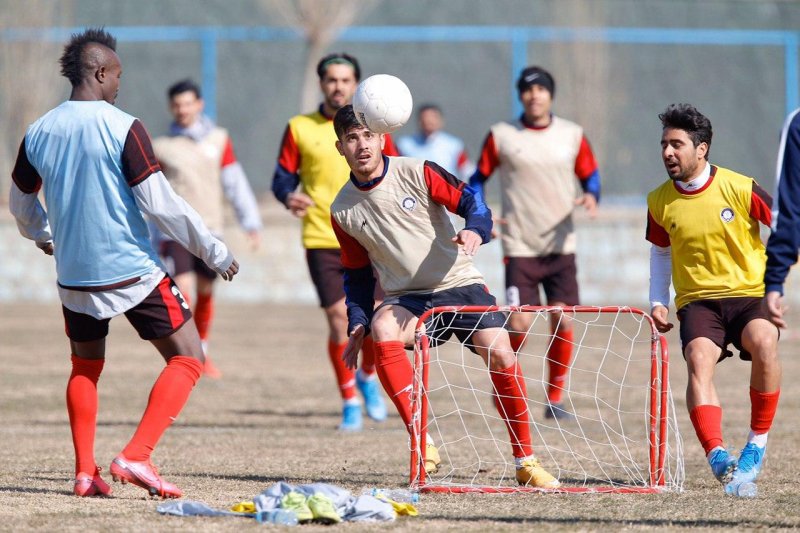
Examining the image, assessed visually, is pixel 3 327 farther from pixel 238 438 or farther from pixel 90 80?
pixel 90 80

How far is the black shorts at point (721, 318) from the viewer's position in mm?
6152

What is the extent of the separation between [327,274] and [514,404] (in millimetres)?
2874

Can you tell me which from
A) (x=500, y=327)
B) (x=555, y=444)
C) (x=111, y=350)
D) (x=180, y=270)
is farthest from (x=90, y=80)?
(x=111, y=350)

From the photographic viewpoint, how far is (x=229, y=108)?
22.0m

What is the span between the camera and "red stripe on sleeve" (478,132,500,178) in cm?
930

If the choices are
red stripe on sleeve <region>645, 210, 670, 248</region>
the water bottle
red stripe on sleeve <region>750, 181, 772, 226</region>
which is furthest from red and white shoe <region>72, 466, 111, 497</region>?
red stripe on sleeve <region>750, 181, 772, 226</region>

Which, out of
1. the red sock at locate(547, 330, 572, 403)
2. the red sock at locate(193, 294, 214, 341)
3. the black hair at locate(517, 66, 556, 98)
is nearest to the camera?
the black hair at locate(517, 66, 556, 98)

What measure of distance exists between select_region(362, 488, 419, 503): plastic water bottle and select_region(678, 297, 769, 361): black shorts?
1500 mm

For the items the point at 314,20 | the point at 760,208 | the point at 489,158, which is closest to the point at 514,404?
the point at 760,208

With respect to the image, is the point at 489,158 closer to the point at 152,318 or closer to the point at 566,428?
the point at 566,428

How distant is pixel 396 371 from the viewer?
6129 millimetres

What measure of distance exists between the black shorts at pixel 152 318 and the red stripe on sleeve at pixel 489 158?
152 inches

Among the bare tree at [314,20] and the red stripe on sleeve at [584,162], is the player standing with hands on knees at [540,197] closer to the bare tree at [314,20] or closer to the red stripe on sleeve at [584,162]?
the red stripe on sleeve at [584,162]

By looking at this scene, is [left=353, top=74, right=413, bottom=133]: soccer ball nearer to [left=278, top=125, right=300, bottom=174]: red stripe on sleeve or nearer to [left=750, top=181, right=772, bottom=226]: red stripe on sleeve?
[left=750, top=181, right=772, bottom=226]: red stripe on sleeve
